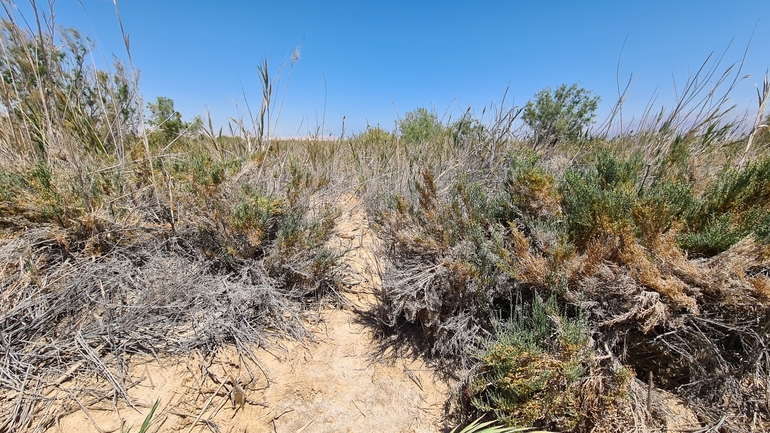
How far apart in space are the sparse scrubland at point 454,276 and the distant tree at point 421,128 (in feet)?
9.05

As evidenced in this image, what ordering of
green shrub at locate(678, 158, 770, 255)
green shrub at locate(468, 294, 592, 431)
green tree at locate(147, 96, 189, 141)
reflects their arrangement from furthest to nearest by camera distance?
1. green tree at locate(147, 96, 189, 141)
2. green shrub at locate(678, 158, 770, 255)
3. green shrub at locate(468, 294, 592, 431)

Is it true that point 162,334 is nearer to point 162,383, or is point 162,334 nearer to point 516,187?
point 162,383

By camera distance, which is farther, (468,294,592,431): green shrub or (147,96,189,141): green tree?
(147,96,189,141): green tree

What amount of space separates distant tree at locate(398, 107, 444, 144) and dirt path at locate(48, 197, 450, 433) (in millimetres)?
3509

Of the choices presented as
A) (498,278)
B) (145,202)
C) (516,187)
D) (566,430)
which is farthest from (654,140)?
(145,202)

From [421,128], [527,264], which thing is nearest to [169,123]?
[421,128]

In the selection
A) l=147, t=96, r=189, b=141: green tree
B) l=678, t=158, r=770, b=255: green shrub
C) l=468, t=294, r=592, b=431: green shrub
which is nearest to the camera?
l=468, t=294, r=592, b=431: green shrub

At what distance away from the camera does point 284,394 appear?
5.07ft

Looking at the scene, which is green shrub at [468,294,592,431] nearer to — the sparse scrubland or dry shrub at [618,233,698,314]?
the sparse scrubland

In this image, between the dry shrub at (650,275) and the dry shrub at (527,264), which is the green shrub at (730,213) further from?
the dry shrub at (527,264)

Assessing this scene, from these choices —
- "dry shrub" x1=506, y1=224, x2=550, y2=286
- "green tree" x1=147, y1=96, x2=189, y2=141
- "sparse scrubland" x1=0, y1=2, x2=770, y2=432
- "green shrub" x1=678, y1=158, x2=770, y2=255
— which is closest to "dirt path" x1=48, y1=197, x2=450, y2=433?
"sparse scrubland" x1=0, y1=2, x2=770, y2=432

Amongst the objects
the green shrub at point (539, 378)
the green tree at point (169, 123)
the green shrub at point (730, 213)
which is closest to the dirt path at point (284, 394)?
the green shrub at point (539, 378)

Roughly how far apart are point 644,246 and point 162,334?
2383mm

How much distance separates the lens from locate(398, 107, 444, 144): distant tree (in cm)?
500
